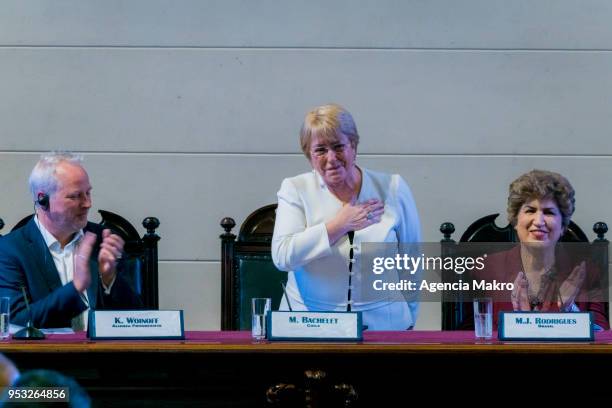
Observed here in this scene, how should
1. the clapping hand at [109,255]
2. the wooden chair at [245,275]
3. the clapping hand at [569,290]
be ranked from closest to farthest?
1. the clapping hand at [109,255]
2. the clapping hand at [569,290]
3. the wooden chair at [245,275]

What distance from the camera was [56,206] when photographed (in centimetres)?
304

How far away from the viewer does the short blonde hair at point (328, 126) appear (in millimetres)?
3119

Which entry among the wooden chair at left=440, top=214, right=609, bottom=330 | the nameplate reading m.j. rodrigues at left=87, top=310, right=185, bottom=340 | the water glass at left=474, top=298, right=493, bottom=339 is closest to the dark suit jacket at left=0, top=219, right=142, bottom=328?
the nameplate reading m.j. rodrigues at left=87, top=310, right=185, bottom=340

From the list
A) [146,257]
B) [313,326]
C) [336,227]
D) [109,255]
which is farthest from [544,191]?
[146,257]

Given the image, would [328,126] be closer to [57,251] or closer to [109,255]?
[109,255]

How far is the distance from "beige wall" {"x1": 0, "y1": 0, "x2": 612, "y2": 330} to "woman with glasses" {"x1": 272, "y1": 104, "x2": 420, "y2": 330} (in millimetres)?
1228

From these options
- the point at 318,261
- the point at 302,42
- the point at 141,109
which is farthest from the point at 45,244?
the point at 302,42

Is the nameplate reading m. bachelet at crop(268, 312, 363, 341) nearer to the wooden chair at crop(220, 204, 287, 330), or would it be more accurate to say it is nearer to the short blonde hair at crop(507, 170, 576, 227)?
the short blonde hair at crop(507, 170, 576, 227)

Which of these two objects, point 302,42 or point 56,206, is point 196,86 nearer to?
point 302,42

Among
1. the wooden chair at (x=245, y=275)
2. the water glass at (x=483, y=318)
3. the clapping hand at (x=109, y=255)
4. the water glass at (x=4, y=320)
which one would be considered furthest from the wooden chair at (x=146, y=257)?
the water glass at (x=483, y=318)

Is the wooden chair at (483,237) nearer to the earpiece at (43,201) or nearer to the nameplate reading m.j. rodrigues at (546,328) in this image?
the nameplate reading m.j. rodrigues at (546,328)

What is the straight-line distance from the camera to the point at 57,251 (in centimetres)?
306

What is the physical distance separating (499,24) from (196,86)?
1337mm

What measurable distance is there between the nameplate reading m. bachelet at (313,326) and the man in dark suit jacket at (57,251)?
0.66 m
